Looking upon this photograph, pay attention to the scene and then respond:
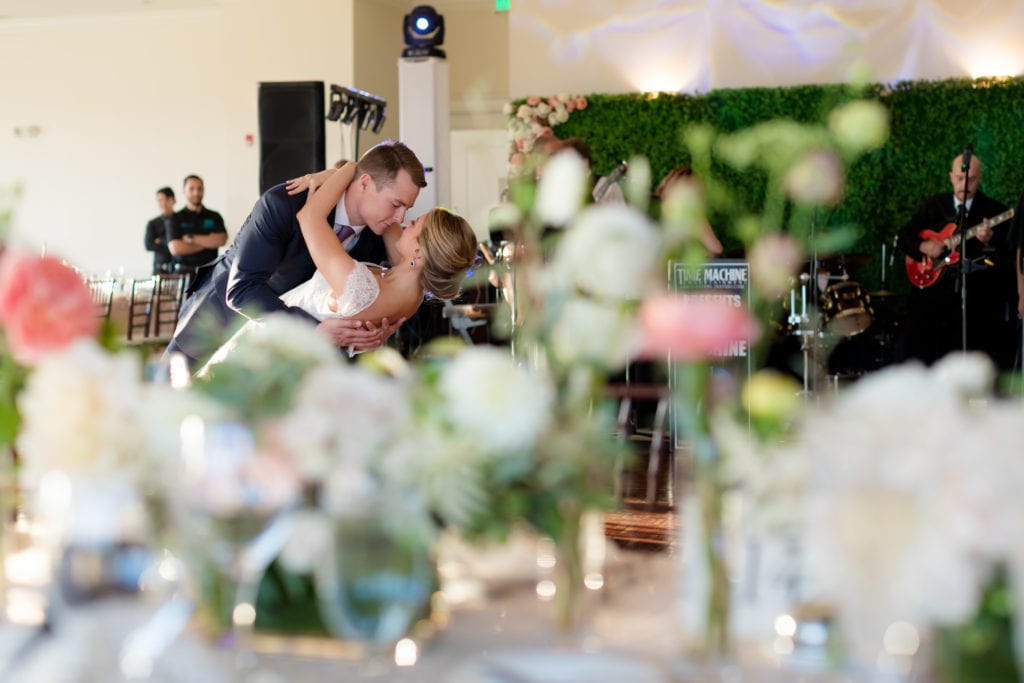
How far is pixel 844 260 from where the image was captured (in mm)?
9242

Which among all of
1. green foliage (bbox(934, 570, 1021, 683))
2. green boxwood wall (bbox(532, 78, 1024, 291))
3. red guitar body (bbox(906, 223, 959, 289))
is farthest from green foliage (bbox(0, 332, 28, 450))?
green boxwood wall (bbox(532, 78, 1024, 291))

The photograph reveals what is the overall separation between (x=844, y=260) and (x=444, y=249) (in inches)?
226

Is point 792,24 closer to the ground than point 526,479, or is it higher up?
higher up

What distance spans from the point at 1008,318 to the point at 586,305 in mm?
8103

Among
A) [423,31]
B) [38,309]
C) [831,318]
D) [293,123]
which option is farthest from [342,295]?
[293,123]

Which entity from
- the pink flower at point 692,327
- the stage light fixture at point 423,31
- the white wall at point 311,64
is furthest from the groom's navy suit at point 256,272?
the white wall at point 311,64

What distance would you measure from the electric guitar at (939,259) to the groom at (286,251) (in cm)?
545

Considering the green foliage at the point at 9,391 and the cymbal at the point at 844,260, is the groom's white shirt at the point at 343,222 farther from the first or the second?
the cymbal at the point at 844,260

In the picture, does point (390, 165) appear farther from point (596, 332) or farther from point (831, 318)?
point (831, 318)

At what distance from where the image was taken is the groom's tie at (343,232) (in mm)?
4457

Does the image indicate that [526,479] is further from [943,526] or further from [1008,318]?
[1008,318]

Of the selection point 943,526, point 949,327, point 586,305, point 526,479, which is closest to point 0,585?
point 526,479

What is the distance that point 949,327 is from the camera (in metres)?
8.84

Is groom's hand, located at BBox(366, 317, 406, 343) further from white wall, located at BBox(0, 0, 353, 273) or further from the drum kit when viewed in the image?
white wall, located at BBox(0, 0, 353, 273)
